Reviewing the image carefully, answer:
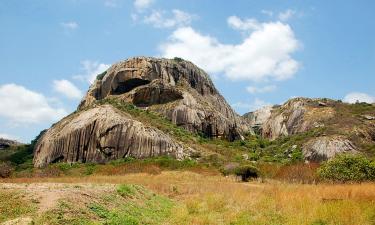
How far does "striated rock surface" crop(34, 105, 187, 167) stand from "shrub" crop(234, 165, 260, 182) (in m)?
19.7

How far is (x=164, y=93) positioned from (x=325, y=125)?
35.8m

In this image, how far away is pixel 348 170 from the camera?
4150 cm

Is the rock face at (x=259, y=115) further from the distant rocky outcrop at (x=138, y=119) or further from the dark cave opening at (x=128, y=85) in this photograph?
the dark cave opening at (x=128, y=85)

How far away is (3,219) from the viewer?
12398mm

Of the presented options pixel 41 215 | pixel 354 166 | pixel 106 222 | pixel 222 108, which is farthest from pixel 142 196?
pixel 222 108

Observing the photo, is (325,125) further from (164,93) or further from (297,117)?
(164,93)

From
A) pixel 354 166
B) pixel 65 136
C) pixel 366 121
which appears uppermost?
pixel 366 121

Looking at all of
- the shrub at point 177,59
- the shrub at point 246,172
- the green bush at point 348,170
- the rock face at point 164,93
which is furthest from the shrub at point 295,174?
the shrub at point 177,59

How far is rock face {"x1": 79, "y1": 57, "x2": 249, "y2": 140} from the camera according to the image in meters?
97.8

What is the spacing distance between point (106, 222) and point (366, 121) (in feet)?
Result: 285

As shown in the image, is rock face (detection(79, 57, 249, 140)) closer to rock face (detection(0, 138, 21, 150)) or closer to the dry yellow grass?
rock face (detection(0, 138, 21, 150))

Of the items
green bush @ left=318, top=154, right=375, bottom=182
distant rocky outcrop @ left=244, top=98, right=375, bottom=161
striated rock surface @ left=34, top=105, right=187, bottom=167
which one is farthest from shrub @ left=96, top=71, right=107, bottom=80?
green bush @ left=318, top=154, right=375, bottom=182

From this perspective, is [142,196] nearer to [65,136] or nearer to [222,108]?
[65,136]

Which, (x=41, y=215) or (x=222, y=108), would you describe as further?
(x=222, y=108)
